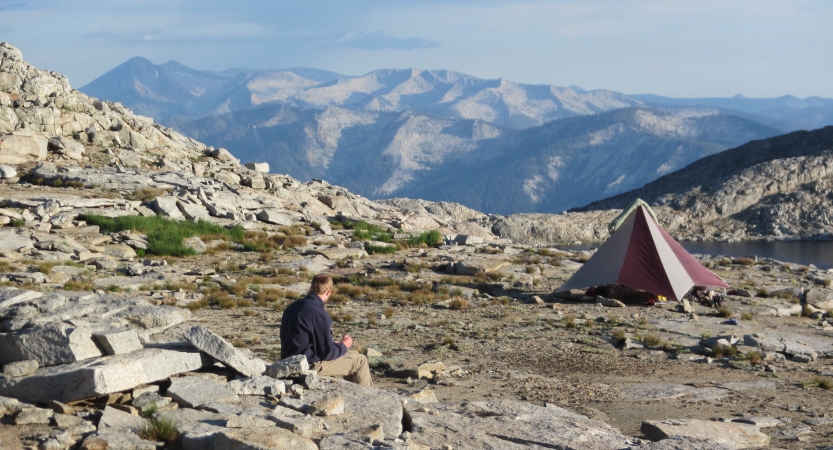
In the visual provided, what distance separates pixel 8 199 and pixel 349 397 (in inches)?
1008

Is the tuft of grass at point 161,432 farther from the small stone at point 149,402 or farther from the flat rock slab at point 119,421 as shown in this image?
the small stone at point 149,402

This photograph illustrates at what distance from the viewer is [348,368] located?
1065 cm

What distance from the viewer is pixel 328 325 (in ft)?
34.5

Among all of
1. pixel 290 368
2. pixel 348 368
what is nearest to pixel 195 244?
pixel 348 368

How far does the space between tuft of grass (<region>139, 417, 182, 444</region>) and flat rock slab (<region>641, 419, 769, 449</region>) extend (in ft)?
18.3

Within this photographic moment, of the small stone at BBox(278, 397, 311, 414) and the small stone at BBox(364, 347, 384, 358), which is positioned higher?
the small stone at BBox(278, 397, 311, 414)

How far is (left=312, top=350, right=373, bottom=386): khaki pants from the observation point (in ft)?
34.2

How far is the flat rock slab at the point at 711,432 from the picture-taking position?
358 inches

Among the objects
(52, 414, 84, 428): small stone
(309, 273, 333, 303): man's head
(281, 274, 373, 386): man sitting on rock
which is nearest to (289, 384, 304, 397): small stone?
(281, 274, 373, 386): man sitting on rock

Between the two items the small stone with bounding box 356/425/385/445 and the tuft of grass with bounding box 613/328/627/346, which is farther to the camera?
the tuft of grass with bounding box 613/328/627/346

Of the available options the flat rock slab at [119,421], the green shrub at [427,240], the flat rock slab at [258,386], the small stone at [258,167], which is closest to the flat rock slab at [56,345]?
the flat rock slab at [119,421]

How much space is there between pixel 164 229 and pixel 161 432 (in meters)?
21.4

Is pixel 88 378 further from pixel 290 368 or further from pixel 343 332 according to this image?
pixel 343 332

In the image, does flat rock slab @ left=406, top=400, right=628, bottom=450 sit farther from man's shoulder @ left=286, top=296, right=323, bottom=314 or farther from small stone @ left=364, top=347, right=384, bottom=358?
small stone @ left=364, top=347, right=384, bottom=358
